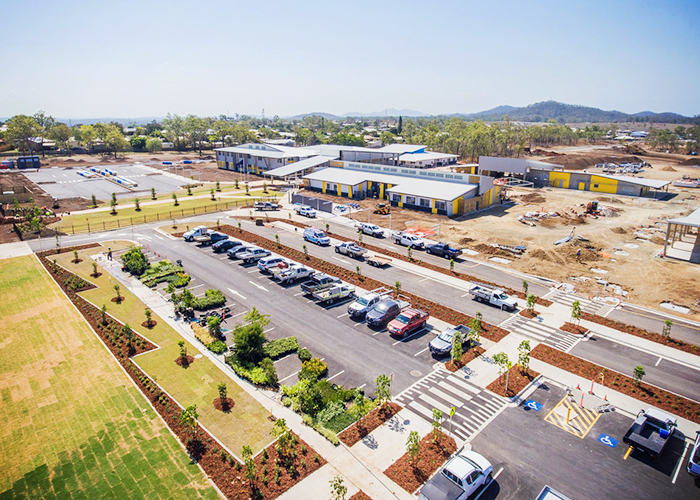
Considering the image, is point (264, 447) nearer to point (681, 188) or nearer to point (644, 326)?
point (644, 326)

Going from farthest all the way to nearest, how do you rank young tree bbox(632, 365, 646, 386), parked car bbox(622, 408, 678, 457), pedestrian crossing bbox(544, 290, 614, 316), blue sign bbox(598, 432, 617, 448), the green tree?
pedestrian crossing bbox(544, 290, 614, 316)
young tree bbox(632, 365, 646, 386)
blue sign bbox(598, 432, 617, 448)
the green tree
parked car bbox(622, 408, 678, 457)

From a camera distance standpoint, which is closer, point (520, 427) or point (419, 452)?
point (419, 452)

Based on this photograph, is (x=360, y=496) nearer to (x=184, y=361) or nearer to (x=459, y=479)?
(x=459, y=479)

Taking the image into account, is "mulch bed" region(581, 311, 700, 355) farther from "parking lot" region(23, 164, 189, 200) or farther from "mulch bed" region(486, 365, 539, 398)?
"parking lot" region(23, 164, 189, 200)

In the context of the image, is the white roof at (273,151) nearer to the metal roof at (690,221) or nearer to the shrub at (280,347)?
the metal roof at (690,221)

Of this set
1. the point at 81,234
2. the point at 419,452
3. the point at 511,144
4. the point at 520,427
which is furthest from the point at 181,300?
the point at 511,144

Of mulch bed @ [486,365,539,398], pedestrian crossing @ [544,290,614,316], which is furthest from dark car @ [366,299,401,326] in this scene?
pedestrian crossing @ [544,290,614,316]
